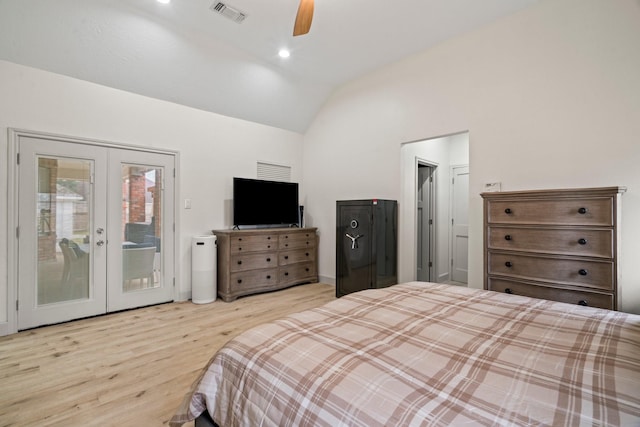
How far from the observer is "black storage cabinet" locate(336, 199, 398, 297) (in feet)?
12.7

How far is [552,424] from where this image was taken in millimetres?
716

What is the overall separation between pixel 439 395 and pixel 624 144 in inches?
119

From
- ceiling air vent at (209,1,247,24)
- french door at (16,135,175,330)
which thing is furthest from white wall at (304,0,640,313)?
french door at (16,135,175,330)

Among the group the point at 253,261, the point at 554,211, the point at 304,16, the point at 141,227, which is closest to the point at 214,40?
the point at 304,16

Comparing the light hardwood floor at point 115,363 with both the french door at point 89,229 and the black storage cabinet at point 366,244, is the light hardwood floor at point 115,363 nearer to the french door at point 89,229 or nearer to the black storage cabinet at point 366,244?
the french door at point 89,229

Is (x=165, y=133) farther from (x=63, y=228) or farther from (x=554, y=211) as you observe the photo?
(x=554, y=211)

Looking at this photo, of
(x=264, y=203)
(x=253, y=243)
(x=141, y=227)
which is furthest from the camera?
(x=264, y=203)

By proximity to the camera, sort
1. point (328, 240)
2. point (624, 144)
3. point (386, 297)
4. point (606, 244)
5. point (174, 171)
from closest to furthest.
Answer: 1. point (386, 297)
2. point (606, 244)
3. point (624, 144)
4. point (174, 171)
5. point (328, 240)

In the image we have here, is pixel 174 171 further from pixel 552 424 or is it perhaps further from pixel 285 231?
pixel 552 424

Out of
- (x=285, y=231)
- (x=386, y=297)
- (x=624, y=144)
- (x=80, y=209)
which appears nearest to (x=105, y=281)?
(x=80, y=209)

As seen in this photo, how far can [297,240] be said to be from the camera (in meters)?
4.71

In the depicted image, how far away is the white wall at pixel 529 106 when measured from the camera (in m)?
2.54

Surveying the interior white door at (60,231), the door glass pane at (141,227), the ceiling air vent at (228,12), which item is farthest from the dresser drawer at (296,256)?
the ceiling air vent at (228,12)

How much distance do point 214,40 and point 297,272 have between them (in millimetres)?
3303
